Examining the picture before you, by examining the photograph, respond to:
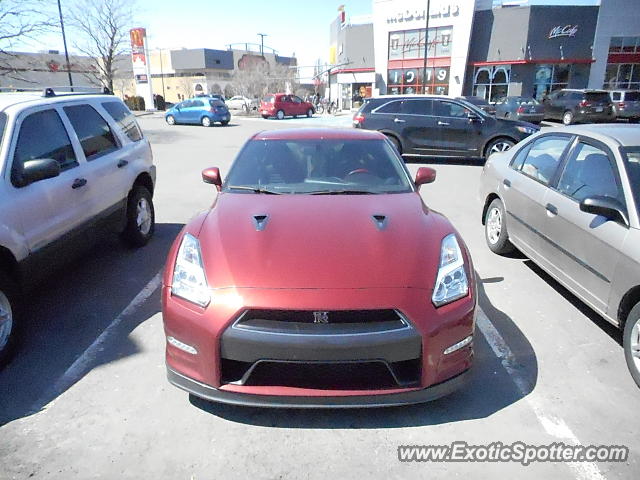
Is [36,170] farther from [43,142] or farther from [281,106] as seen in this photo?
[281,106]

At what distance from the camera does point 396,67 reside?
126 feet

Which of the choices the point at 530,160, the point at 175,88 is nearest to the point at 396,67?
the point at 530,160

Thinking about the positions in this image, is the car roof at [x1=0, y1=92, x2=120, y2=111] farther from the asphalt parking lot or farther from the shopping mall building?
the shopping mall building

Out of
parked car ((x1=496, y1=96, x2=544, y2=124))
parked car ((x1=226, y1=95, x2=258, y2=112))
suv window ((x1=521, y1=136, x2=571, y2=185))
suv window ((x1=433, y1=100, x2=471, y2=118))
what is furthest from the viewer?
parked car ((x1=226, y1=95, x2=258, y2=112))

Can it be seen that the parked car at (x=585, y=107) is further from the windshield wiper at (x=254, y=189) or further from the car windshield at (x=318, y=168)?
the windshield wiper at (x=254, y=189)

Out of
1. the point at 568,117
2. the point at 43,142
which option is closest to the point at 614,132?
the point at 43,142

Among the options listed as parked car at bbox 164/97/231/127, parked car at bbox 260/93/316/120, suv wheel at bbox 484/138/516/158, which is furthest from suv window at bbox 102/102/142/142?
parked car at bbox 260/93/316/120

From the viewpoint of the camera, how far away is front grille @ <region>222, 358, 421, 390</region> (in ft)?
7.93

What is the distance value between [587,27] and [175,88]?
6534cm

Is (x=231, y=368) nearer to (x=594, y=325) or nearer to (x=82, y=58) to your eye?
(x=594, y=325)

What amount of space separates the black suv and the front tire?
261 inches

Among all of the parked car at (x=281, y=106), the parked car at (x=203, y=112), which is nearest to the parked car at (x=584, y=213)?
the parked car at (x=203, y=112)

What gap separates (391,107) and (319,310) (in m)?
11.1

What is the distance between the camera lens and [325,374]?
2.45m
